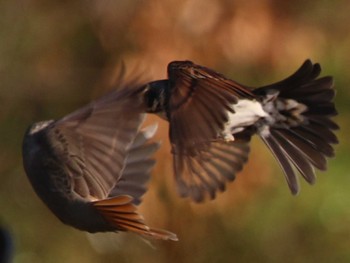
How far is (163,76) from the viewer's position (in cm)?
496

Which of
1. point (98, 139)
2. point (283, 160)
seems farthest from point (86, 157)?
point (283, 160)

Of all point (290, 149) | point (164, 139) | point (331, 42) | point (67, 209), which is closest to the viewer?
point (67, 209)

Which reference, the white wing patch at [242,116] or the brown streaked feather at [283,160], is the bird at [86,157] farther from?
the brown streaked feather at [283,160]

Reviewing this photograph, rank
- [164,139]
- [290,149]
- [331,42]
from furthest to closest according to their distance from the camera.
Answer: [331,42]
[164,139]
[290,149]

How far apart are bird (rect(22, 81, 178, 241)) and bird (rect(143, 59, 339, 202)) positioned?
104mm

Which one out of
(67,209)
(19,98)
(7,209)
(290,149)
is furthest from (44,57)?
(67,209)

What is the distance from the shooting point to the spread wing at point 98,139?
11.6ft

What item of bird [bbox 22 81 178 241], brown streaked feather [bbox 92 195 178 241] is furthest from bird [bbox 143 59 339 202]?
brown streaked feather [bbox 92 195 178 241]

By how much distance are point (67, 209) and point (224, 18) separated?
1.97 metres

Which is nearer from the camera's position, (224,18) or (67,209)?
(67,209)

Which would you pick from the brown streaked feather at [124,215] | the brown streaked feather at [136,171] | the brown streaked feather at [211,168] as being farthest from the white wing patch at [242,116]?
the brown streaked feather at [124,215]

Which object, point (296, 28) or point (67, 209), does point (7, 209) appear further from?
point (67, 209)

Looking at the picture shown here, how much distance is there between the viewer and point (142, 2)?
533cm

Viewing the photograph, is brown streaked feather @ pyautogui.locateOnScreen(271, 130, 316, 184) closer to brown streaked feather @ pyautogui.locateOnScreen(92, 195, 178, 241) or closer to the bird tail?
the bird tail
